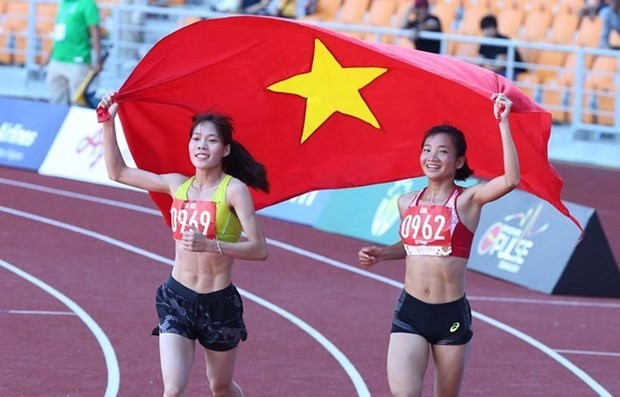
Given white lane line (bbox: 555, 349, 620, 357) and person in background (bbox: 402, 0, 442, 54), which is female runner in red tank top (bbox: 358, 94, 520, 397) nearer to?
white lane line (bbox: 555, 349, 620, 357)

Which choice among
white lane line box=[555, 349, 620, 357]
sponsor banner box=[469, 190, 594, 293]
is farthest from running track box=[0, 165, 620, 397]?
sponsor banner box=[469, 190, 594, 293]

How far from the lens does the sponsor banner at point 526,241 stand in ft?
42.8

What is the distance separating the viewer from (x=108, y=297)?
11711 millimetres

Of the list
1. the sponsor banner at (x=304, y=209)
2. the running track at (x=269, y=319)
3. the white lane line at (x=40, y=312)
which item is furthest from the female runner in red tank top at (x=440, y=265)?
the sponsor banner at (x=304, y=209)

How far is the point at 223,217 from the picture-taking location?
7.27 meters

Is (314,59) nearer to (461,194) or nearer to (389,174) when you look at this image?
(389,174)

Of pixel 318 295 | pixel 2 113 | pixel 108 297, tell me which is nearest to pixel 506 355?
pixel 318 295

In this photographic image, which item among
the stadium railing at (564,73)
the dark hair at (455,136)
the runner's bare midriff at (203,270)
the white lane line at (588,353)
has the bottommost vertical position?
the white lane line at (588,353)

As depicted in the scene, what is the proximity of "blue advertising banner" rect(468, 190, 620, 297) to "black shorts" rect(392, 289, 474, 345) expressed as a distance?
224 inches

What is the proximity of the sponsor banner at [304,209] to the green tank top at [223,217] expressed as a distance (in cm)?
831

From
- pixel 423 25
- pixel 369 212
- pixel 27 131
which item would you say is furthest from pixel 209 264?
pixel 423 25

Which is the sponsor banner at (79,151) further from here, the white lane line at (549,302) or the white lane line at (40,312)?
the white lane line at (40,312)

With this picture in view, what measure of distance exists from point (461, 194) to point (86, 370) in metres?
3.10

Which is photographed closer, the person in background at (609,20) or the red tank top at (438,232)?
the red tank top at (438,232)
